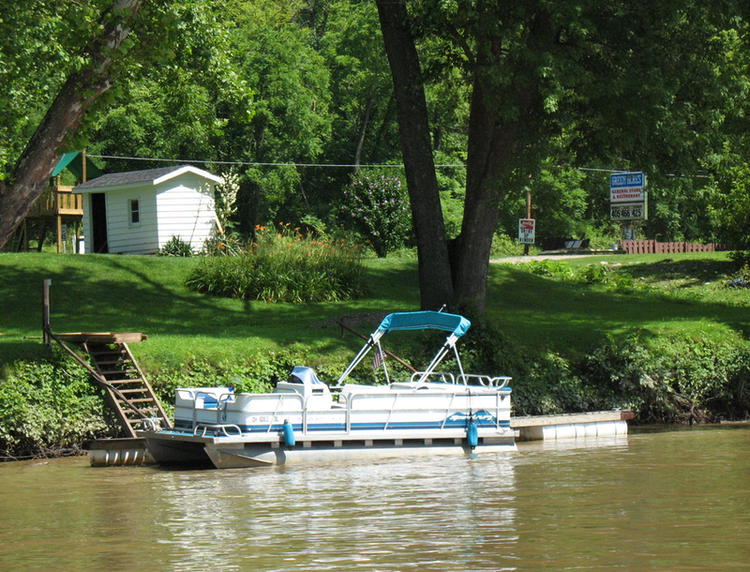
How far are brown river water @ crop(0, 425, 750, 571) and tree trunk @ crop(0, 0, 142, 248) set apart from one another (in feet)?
14.5

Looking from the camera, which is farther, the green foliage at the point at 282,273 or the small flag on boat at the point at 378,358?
the green foliage at the point at 282,273

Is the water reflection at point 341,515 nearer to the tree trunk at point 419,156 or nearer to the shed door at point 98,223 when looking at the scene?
the tree trunk at point 419,156

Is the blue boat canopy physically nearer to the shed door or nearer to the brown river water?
the brown river water

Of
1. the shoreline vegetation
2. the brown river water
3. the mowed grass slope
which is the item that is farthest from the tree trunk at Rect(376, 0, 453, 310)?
the brown river water

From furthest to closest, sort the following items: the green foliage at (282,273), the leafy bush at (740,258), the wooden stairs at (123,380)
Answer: the leafy bush at (740,258), the green foliage at (282,273), the wooden stairs at (123,380)

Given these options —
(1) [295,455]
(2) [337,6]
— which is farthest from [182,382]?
(2) [337,6]

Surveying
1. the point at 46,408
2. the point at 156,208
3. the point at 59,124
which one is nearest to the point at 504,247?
the point at 156,208

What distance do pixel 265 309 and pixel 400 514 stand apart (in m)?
17.6

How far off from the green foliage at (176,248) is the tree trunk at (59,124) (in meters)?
22.7

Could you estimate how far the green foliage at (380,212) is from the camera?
156ft

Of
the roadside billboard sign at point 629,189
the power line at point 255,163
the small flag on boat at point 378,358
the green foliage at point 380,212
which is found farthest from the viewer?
the power line at point 255,163

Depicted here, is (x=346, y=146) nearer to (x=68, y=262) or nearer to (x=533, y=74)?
(x=68, y=262)

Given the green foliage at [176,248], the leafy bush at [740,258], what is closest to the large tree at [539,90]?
the green foliage at [176,248]

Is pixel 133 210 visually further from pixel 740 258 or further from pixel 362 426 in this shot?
pixel 362 426
